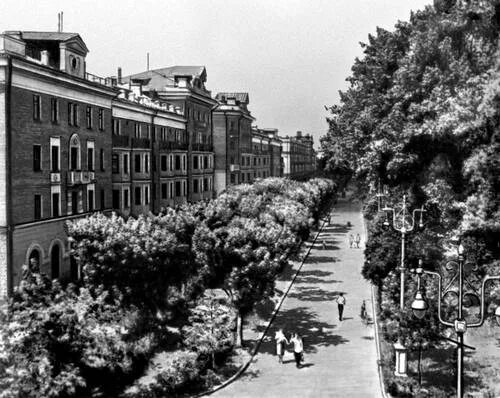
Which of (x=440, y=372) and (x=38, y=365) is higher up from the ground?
(x=38, y=365)

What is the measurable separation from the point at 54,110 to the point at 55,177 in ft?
14.5

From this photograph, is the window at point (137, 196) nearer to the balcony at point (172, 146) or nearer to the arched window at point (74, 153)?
the balcony at point (172, 146)

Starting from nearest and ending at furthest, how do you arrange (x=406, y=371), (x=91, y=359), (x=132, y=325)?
1. (x=91, y=359)
2. (x=406, y=371)
3. (x=132, y=325)

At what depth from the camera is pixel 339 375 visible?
2648 cm

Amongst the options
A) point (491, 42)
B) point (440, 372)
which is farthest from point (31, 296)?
point (491, 42)

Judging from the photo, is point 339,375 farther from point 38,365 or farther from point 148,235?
point 38,365

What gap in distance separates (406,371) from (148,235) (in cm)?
1286

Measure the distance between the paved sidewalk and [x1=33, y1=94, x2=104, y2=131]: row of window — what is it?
18.9m

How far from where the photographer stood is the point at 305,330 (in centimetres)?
3400

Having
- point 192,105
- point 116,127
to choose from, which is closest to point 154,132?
point 116,127

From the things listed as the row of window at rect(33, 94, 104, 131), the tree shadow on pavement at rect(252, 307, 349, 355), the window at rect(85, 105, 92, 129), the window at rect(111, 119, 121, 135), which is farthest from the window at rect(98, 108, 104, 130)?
the tree shadow on pavement at rect(252, 307, 349, 355)

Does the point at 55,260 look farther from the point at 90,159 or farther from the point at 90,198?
the point at 90,159

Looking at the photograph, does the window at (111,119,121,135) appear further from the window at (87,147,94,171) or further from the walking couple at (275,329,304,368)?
the walking couple at (275,329,304,368)

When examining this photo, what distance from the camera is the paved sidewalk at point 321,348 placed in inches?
985
